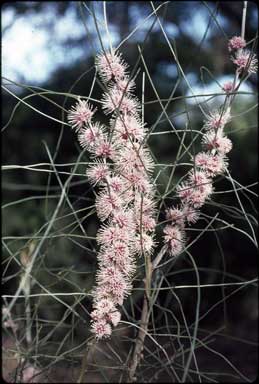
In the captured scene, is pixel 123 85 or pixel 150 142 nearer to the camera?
pixel 123 85

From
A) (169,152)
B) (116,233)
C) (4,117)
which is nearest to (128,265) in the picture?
(116,233)

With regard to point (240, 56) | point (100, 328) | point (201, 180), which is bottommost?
point (100, 328)

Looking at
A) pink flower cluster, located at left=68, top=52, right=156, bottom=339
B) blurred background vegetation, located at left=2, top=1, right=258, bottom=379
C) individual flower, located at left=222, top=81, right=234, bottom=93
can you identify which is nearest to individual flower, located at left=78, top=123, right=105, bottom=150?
pink flower cluster, located at left=68, top=52, right=156, bottom=339

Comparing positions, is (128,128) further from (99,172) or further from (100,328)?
(100,328)

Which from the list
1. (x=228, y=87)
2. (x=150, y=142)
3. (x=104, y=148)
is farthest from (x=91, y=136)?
(x=150, y=142)

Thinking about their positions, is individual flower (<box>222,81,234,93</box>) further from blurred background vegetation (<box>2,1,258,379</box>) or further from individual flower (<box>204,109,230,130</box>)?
blurred background vegetation (<box>2,1,258,379</box>)

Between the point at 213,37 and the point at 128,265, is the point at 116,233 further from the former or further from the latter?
the point at 213,37

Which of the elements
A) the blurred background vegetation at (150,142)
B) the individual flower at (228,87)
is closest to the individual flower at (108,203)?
the individual flower at (228,87)

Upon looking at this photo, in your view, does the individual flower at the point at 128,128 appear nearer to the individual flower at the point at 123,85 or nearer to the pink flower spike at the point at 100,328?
the individual flower at the point at 123,85
